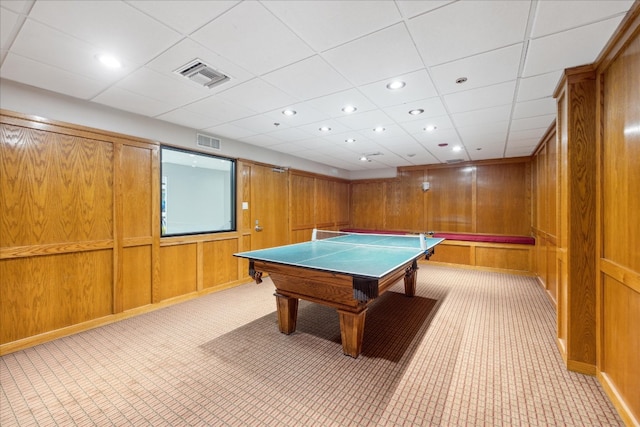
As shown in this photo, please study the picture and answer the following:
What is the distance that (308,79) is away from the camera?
8.42ft

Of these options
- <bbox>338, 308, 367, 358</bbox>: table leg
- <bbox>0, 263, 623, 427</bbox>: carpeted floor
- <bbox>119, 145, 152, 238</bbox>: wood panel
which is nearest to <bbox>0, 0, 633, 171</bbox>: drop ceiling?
<bbox>119, 145, 152, 238</bbox>: wood panel

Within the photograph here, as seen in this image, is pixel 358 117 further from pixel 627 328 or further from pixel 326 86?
pixel 627 328

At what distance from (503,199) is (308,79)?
241 inches

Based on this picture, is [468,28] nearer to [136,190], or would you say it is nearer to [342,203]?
[136,190]

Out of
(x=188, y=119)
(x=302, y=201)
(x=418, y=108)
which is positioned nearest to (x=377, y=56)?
(x=418, y=108)

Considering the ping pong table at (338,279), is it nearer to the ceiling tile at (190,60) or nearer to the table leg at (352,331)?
the table leg at (352,331)

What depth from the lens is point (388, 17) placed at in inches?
68.7

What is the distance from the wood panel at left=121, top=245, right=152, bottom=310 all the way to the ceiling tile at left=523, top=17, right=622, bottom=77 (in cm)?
474

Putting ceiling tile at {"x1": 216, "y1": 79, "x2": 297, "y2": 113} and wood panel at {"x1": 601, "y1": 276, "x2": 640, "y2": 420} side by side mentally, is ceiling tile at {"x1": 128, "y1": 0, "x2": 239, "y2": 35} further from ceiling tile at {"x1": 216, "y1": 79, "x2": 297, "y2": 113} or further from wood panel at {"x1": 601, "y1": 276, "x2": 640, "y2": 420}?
wood panel at {"x1": 601, "y1": 276, "x2": 640, "y2": 420}

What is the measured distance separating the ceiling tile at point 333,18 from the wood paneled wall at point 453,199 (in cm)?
603

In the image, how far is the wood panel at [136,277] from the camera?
11.8 ft

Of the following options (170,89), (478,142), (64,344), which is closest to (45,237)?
(64,344)

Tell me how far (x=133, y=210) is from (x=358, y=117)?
3262 millimetres

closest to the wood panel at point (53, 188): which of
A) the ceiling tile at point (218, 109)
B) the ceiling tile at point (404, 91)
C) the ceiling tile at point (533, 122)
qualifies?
the ceiling tile at point (218, 109)
